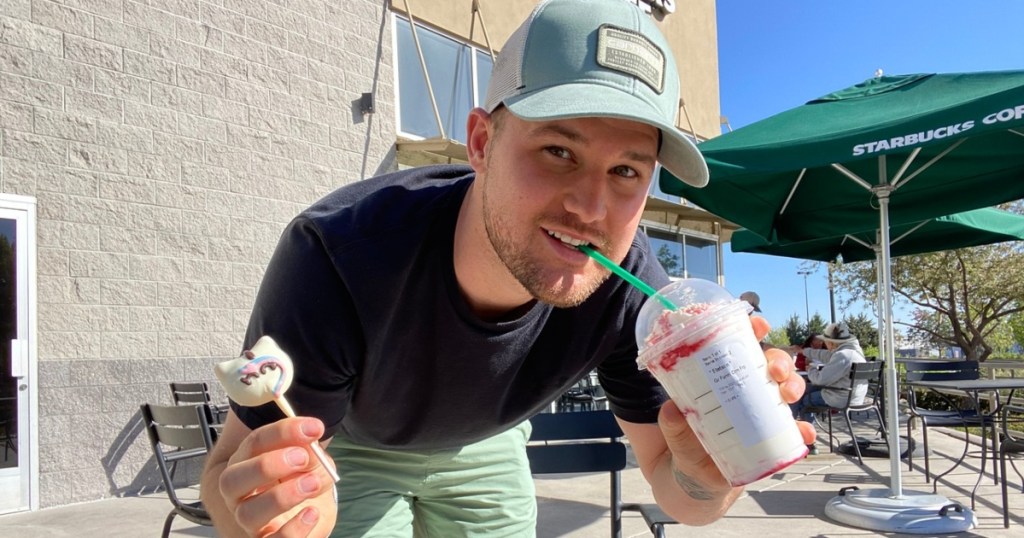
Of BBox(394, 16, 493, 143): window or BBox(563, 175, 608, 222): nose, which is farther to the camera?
BBox(394, 16, 493, 143): window

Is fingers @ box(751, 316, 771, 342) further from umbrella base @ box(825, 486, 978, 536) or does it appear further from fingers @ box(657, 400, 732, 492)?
umbrella base @ box(825, 486, 978, 536)

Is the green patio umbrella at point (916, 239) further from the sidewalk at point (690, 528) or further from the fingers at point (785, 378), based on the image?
the fingers at point (785, 378)

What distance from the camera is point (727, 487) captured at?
163 cm

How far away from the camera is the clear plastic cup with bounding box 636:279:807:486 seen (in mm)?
1332

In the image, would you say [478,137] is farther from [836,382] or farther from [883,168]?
[836,382]

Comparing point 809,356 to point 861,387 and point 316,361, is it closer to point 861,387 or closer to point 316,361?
point 861,387

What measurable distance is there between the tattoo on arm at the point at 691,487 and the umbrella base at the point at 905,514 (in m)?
3.05

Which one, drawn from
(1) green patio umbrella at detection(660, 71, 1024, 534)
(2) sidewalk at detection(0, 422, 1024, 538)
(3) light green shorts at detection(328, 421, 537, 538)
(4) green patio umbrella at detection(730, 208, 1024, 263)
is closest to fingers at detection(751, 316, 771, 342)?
(3) light green shorts at detection(328, 421, 537, 538)

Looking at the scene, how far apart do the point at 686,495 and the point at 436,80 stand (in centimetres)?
765

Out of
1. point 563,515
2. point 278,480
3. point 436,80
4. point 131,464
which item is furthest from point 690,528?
point 436,80

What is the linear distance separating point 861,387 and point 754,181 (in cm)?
278

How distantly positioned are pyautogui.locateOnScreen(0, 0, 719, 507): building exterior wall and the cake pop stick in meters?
5.28

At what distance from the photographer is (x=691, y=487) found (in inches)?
70.5

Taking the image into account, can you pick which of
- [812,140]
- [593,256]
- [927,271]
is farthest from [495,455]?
[927,271]
